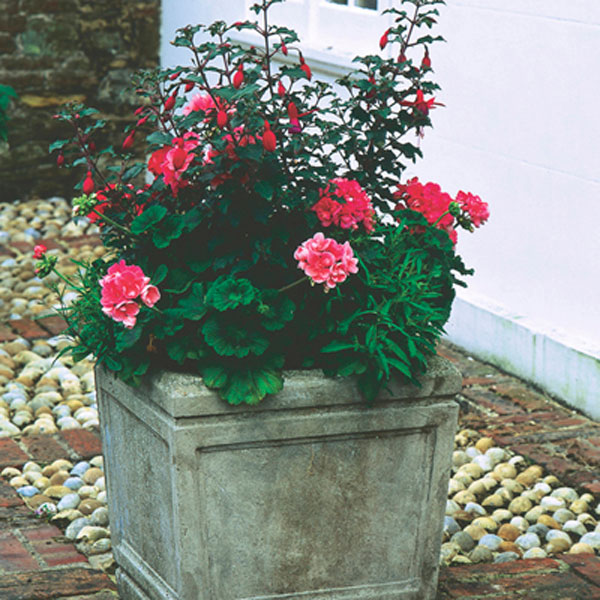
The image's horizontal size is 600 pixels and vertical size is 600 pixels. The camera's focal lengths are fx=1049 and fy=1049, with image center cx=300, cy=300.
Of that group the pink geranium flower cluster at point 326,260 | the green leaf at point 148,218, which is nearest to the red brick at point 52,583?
the green leaf at point 148,218

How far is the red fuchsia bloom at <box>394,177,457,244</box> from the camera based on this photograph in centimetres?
262

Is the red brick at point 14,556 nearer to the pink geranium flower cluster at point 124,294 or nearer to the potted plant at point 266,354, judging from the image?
the potted plant at point 266,354

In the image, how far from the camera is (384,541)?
2.46 m

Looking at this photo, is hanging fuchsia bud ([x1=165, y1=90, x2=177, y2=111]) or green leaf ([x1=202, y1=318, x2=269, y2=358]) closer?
green leaf ([x1=202, y1=318, x2=269, y2=358])

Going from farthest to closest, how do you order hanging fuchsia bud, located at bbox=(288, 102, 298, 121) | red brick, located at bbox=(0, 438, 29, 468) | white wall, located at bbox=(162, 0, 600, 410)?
1. white wall, located at bbox=(162, 0, 600, 410)
2. red brick, located at bbox=(0, 438, 29, 468)
3. hanging fuchsia bud, located at bbox=(288, 102, 298, 121)

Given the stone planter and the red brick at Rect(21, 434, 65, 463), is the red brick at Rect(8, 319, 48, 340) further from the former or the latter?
the stone planter

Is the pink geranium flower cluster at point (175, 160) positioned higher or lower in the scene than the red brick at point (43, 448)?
higher

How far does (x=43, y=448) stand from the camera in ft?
12.0

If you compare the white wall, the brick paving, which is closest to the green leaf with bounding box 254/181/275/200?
the brick paving

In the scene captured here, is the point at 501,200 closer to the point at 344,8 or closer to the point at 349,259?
the point at 344,8

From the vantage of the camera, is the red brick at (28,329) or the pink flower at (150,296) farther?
the red brick at (28,329)

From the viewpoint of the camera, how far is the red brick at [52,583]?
262 cm

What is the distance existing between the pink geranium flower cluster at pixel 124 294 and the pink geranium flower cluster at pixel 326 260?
340 mm

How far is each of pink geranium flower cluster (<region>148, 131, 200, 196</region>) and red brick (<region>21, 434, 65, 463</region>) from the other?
1463 millimetres
